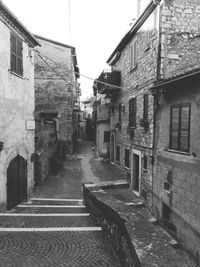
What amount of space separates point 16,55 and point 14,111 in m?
2.19

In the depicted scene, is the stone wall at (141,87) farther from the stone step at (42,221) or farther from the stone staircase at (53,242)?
the stone staircase at (53,242)

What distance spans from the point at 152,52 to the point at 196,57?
184 centimetres

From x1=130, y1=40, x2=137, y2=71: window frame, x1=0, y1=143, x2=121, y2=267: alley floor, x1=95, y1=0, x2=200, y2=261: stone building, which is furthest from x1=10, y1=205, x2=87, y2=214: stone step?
x1=130, y1=40, x2=137, y2=71: window frame

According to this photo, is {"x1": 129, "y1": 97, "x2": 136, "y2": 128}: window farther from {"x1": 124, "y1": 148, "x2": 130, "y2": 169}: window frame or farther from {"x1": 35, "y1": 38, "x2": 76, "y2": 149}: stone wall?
{"x1": 35, "y1": 38, "x2": 76, "y2": 149}: stone wall

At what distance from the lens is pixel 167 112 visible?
353 inches

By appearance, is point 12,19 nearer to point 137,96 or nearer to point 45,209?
point 137,96

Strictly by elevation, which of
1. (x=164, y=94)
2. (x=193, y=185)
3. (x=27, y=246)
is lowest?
(x=27, y=246)

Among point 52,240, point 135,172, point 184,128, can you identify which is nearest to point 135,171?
point 135,172

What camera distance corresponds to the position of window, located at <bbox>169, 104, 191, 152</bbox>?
24.9ft

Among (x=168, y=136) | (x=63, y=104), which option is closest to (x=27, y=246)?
(x=168, y=136)

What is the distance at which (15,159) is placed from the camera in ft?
31.5

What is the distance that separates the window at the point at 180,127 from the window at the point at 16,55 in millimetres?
6099

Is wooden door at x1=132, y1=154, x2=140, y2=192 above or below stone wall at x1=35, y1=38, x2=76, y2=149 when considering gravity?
below

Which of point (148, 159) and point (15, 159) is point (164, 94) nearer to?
point (148, 159)
